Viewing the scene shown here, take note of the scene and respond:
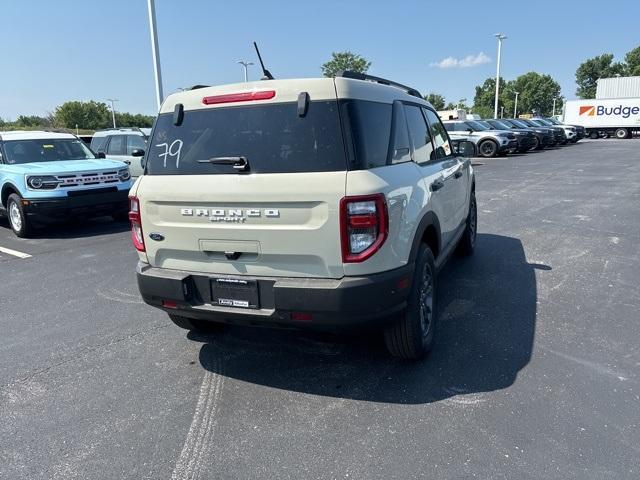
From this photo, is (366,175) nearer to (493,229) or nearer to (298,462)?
(298,462)

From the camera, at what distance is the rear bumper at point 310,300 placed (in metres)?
2.86

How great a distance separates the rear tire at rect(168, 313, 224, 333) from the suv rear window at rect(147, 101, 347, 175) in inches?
49.5

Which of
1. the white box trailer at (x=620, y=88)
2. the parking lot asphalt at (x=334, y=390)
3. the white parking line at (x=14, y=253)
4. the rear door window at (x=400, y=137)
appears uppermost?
the white box trailer at (x=620, y=88)

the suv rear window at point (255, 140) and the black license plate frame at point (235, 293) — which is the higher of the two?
the suv rear window at point (255, 140)

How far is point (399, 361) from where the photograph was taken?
3598 mm

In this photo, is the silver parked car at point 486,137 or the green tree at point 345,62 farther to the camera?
the green tree at point 345,62

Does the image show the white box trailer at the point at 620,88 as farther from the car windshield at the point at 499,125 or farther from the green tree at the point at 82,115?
the green tree at the point at 82,115

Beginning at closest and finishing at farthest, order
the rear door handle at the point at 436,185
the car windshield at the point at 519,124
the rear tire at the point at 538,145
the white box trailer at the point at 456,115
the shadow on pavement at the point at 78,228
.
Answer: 1. the rear door handle at the point at 436,185
2. the shadow on pavement at the point at 78,228
3. the rear tire at the point at 538,145
4. the car windshield at the point at 519,124
5. the white box trailer at the point at 456,115

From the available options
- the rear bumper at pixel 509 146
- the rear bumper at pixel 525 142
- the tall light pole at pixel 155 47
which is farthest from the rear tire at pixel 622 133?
the tall light pole at pixel 155 47

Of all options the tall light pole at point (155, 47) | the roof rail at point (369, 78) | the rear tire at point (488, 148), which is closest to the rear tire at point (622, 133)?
the rear tire at point (488, 148)

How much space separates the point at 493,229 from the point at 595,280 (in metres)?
2.68

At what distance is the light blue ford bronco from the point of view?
834 centimetres

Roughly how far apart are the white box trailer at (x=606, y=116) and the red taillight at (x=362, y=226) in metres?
42.8

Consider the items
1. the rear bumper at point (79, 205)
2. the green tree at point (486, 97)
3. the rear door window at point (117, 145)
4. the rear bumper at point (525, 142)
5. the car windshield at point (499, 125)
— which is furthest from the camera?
the green tree at point (486, 97)
